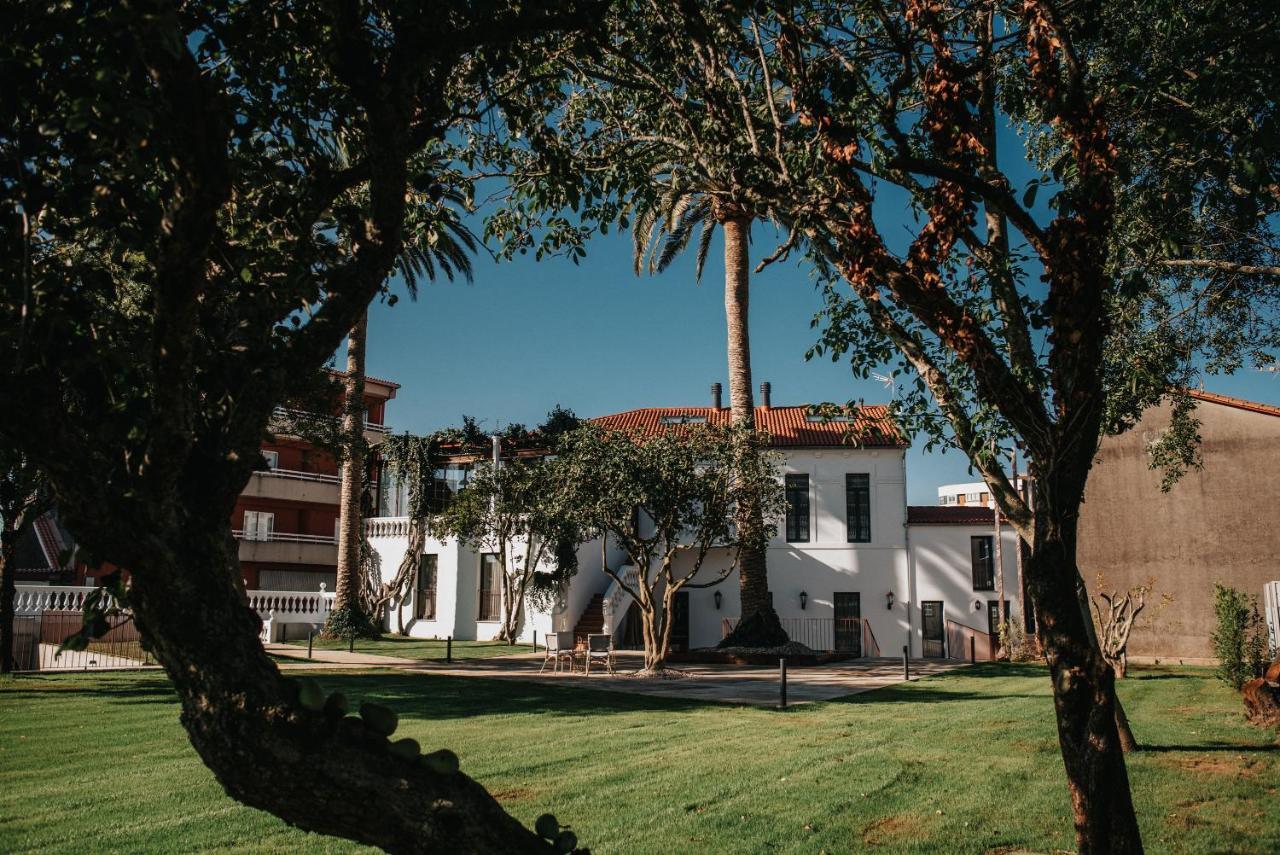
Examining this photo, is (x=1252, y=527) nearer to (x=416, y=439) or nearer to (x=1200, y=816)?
(x=1200, y=816)

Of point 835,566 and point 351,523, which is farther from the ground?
point 351,523

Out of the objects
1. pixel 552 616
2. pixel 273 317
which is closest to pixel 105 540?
pixel 273 317

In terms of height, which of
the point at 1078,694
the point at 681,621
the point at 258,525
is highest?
the point at 258,525

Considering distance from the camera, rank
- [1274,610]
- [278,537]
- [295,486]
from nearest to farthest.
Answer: [1274,610] < [278,537] < [295,486]

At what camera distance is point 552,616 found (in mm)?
32094

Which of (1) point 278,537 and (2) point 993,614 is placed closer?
(2) point 993,614

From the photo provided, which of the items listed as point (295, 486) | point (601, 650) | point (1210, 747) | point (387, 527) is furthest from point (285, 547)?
point (1210, 747)

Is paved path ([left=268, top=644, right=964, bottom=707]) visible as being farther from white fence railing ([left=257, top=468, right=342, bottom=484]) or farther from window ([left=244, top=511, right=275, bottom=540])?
white fence railing ([left=257, top=468, right=342, bottom=484])

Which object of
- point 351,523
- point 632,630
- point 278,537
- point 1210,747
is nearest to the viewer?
point 1210,747

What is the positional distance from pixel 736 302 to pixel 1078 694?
81.0 feet

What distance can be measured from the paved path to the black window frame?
8.17 m

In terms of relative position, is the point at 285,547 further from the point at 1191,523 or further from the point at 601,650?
the point at 1191,523

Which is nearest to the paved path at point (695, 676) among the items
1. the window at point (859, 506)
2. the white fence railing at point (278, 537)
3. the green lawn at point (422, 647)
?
the green lawn at point (422, 647)

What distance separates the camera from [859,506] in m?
35.8
